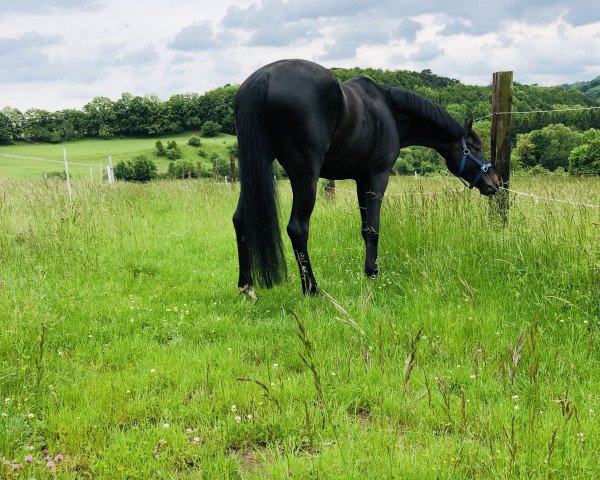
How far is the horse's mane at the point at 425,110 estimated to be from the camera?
5996 mm

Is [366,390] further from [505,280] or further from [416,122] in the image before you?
[416,122]

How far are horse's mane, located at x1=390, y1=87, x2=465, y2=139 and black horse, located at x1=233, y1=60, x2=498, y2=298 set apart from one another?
0.21 meters

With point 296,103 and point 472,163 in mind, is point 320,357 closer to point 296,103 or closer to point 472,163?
point 296,103

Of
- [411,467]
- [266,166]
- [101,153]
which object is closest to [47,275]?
[266,166]

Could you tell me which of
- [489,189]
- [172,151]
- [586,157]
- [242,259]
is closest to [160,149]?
[172,151]

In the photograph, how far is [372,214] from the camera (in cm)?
568

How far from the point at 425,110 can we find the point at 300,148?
244 centimetres

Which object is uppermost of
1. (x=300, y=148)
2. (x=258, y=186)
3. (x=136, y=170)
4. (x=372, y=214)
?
(x=300, y=148)

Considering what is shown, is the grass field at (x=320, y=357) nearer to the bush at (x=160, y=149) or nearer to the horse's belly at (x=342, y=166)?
the horse's belly at (x=342, y=166)

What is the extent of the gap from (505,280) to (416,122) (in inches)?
105

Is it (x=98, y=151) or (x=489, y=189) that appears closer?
(x=489, y=189)

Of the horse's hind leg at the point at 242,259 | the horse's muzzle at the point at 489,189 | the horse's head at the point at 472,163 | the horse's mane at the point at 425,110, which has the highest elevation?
the horse's mane at the point at 425,110

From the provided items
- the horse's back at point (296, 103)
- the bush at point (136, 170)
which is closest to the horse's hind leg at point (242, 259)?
the horse's back at point (296, 103)

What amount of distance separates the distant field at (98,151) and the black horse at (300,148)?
3840 cm
